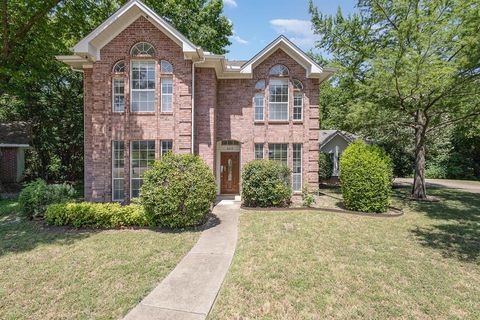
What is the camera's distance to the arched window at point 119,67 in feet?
35.9

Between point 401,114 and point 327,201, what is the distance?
715cm

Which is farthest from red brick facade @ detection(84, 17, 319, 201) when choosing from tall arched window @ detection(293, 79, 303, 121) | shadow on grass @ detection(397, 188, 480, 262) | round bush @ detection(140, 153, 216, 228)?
shadow on grass @ detection(397, 188, 480, 262)

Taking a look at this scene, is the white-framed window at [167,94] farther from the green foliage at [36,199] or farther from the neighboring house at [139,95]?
the green foliage at [36,199]

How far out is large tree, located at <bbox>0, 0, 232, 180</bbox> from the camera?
12531 mm

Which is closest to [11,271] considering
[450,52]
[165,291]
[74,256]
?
[74,256]

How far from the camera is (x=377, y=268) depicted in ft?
18.4

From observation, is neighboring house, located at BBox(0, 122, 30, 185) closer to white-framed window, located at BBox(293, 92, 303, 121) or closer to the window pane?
the window pane

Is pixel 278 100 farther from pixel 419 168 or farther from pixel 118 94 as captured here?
pixel 419 168

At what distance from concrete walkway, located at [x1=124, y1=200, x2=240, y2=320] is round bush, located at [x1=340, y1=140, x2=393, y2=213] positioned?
5982 millimetres

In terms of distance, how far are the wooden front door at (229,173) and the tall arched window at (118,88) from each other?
5.66 meters

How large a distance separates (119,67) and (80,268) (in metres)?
8.92

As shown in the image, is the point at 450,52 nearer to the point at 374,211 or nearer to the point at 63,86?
the point at 374,211

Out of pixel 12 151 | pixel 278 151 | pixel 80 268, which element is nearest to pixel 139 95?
pixel 278 151

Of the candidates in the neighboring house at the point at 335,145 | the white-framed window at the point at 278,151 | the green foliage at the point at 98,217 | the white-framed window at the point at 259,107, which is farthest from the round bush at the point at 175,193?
the neighboring house at the point at 335,145
